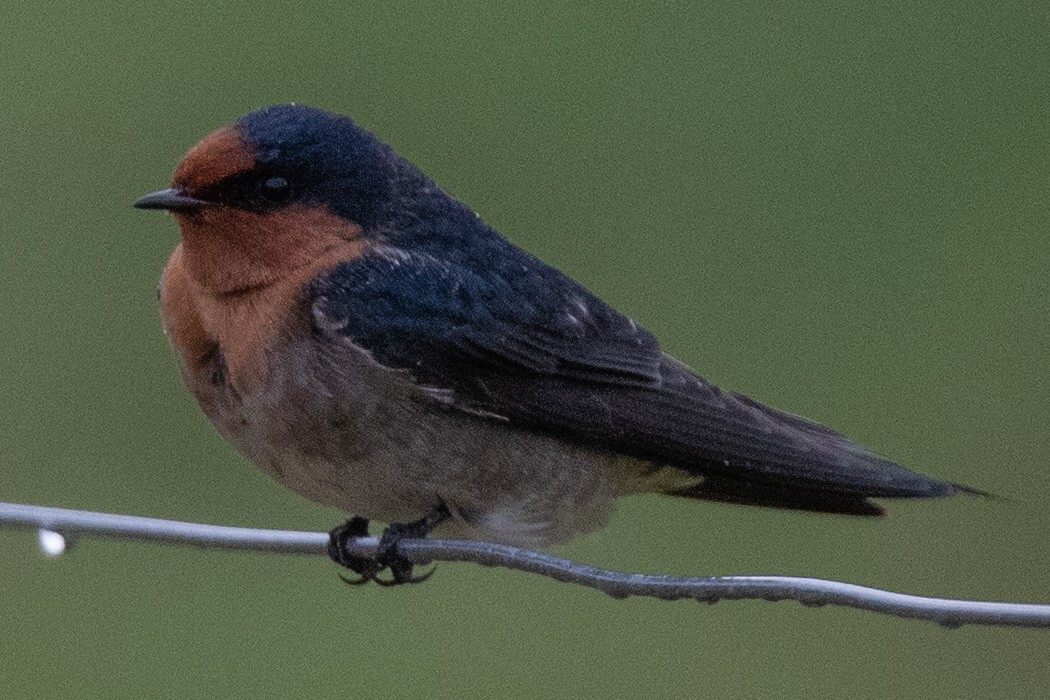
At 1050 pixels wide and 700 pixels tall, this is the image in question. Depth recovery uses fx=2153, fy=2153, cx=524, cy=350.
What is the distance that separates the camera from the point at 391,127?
632 centimetres

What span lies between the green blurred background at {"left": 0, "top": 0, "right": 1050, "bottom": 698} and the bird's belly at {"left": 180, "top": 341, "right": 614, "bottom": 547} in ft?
3.00

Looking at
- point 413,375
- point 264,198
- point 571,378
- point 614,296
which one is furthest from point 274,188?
point 614,296

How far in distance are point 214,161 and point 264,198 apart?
108 millimetres

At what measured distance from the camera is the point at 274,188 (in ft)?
11.4

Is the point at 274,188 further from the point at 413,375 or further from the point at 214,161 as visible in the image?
→ the point at 413,375

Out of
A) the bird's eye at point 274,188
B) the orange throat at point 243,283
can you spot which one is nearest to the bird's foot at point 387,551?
the orange throat at point 243,283

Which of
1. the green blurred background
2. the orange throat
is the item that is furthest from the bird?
the green blurred background

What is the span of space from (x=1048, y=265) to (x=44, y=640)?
2983 millimetres

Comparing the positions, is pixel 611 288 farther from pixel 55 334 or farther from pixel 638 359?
pixel 638 359

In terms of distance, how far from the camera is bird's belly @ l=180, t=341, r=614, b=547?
3340 millimetres

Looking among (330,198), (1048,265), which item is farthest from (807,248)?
(330,198)

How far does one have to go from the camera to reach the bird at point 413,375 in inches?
133

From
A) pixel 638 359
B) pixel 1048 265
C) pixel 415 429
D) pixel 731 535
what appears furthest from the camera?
pixel 1048 265

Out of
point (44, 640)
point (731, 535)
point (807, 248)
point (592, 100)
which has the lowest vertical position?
point (44, 640)
